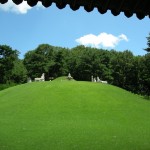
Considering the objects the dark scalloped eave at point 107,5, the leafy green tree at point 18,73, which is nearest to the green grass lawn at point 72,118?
the dark scalloped eave at point 107,5

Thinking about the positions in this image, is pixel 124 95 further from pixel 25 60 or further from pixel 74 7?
pixel 25 60

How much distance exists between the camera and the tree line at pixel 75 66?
8506 cm

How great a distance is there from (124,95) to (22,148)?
101 ft

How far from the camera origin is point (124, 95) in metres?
46.8

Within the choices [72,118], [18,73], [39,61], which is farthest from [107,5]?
[39,61]

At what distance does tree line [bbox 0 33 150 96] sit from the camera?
85.1 m

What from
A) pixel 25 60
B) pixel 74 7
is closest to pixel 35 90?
pixel 74 7

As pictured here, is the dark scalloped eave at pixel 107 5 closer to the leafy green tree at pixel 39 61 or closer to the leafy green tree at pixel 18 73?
the leafy green tree at pixel 18 73

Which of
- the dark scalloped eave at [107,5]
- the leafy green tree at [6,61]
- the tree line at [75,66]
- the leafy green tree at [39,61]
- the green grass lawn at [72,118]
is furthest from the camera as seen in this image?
the leafy green tree at [39,61]

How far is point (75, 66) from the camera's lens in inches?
3698

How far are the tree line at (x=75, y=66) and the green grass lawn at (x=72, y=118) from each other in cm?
3569

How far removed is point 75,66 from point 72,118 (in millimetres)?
62013

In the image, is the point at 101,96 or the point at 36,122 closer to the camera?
the point at 36,122

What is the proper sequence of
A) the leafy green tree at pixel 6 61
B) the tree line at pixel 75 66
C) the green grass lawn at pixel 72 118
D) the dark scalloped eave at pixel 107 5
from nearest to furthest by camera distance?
the dark scalloped eave at pixel 107 5
the green grass lawn at pixel 72 118
the tree line at pixel 75 66
the leafy green tree at pixel 6 61
